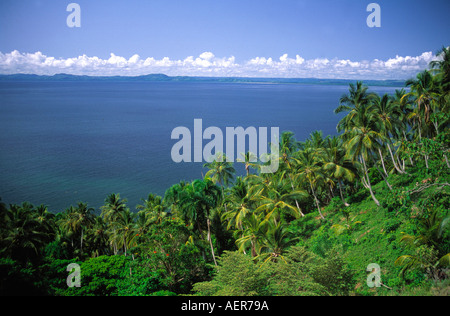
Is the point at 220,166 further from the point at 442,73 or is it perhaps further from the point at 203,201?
the point at 442,73

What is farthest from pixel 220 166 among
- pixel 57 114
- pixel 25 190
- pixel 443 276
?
pixel 57 114

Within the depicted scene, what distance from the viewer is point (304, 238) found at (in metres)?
29.0

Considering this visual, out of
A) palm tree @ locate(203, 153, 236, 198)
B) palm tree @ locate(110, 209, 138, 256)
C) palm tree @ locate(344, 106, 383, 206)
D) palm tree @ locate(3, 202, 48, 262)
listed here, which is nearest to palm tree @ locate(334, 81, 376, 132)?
palm tree @ locate(344, 106, 383, 206)

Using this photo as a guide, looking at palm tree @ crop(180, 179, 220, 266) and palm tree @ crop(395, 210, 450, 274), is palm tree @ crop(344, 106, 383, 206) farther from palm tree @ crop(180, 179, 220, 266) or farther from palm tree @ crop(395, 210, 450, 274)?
palm tree @ crop(180, 179, 220, 266)

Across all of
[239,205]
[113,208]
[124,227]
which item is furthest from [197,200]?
[113,208]

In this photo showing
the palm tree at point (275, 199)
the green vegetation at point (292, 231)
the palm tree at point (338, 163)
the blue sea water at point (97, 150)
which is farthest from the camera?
the blue sea water at point (97, 150)

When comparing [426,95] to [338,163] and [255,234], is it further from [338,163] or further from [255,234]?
[255,234]

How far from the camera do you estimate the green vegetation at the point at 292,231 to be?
46.1 feet

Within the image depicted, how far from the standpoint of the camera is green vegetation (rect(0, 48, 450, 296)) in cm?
1404

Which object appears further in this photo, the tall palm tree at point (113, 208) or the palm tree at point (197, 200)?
the tall palm tree at point (113, 208)

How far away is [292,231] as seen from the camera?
1210 inches

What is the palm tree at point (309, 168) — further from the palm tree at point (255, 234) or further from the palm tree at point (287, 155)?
the palm tree at point (255, 234)

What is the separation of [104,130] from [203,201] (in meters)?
81.5

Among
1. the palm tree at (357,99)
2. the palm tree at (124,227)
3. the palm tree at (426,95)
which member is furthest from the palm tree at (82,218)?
the palm tree at (426,95)
